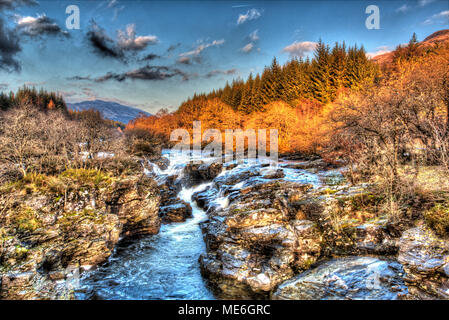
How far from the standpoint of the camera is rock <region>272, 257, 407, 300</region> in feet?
24.8

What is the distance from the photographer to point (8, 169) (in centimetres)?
1277

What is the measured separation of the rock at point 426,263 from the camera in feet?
23.1

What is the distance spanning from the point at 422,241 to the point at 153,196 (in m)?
15.8

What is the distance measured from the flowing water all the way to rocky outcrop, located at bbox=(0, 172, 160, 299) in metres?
0.90

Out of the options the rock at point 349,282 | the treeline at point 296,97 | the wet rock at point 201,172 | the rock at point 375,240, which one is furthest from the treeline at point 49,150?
the treeline at point 296,97

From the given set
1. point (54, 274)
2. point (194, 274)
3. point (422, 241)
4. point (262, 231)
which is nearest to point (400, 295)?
point (422, 241)

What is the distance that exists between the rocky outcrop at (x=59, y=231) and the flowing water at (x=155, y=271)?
2.97 feet

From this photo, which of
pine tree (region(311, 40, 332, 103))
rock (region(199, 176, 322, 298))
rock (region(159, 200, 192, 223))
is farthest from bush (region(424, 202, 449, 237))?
pine tree (region(311, 40, 332, 103))

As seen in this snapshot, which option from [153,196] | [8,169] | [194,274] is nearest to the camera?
[194,274]

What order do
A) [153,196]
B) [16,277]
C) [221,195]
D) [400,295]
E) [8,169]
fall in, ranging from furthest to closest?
[221,195] → [153,196] → [8,169] → [16,277] → [400,295]

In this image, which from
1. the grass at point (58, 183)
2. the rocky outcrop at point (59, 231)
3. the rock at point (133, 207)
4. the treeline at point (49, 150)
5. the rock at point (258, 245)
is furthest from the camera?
the rock at point (133, 207)

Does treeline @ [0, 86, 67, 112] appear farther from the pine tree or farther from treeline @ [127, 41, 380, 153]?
the pine tree

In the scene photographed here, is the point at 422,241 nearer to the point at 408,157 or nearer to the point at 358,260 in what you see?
the point at 358,260

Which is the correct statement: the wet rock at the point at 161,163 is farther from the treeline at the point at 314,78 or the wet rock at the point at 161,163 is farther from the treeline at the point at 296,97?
the treeline at the point at 314,78
